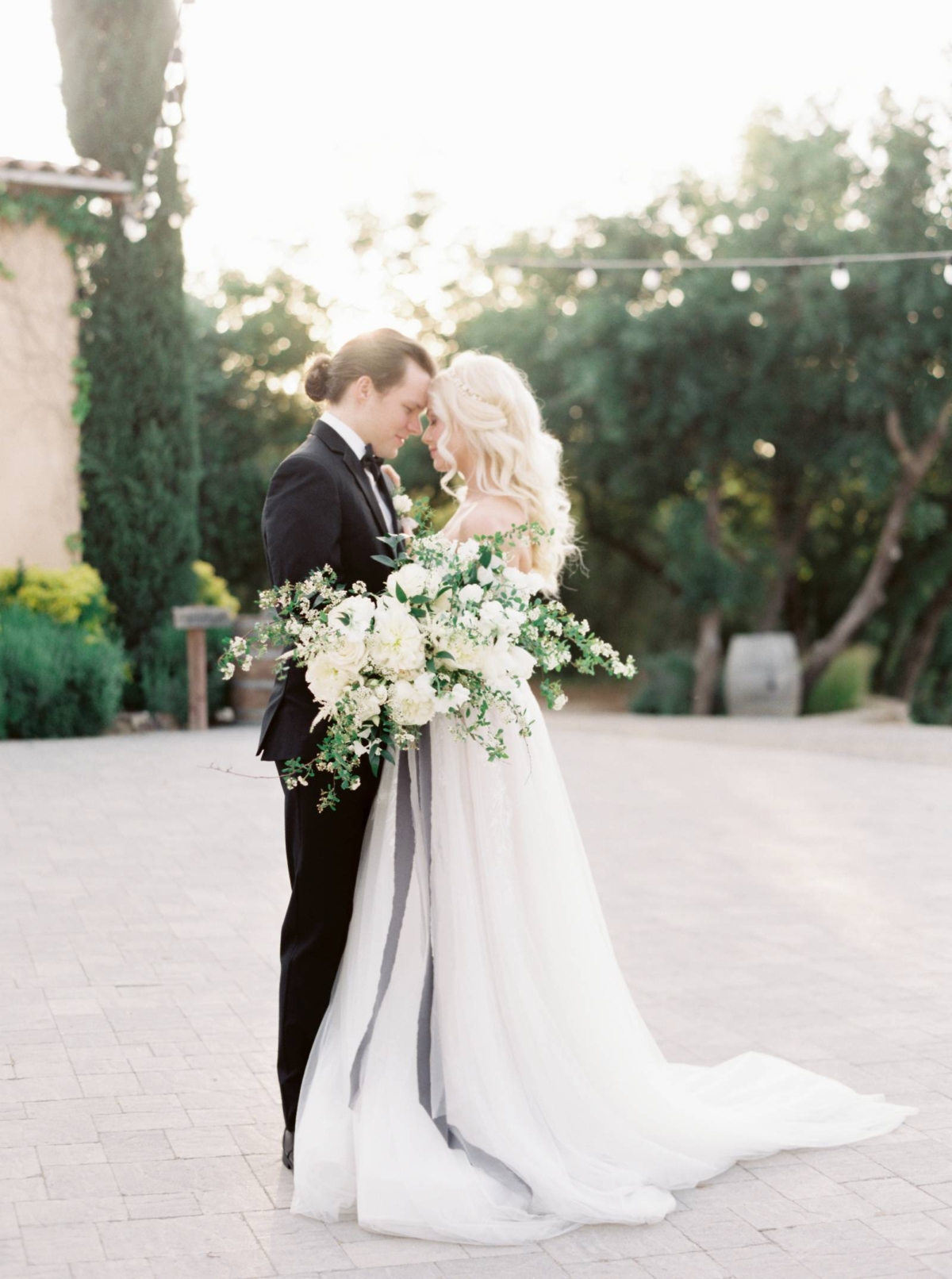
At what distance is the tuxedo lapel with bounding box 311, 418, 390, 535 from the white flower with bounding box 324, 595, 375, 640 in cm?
46

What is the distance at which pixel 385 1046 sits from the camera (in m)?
3.67

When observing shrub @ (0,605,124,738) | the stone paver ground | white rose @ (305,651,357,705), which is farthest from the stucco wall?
white rose @ (305,651,357,705)

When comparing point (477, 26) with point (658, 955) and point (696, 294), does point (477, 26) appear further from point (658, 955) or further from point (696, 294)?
point (658, 955)

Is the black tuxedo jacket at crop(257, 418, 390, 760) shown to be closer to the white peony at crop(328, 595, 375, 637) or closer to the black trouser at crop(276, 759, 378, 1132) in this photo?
the black trouser at crop(276, 759, 378, 1132)

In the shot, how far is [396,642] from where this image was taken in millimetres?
3428

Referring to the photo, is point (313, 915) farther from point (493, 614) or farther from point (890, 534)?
point (890, 534)

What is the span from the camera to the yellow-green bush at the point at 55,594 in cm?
1290

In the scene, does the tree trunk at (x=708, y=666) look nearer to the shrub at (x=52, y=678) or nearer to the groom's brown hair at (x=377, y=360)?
the shrub at (x=52, y=678)

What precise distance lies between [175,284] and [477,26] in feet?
37.9

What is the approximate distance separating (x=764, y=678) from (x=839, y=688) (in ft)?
5.06

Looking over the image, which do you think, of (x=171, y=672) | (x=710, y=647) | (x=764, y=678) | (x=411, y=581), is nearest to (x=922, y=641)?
(x=710, y=647)

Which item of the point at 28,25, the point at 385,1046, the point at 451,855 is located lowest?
the point at 385,1046

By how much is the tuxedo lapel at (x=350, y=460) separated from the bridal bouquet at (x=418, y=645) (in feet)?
0.92

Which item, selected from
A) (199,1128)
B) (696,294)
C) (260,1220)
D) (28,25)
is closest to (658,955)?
(199,1128)
